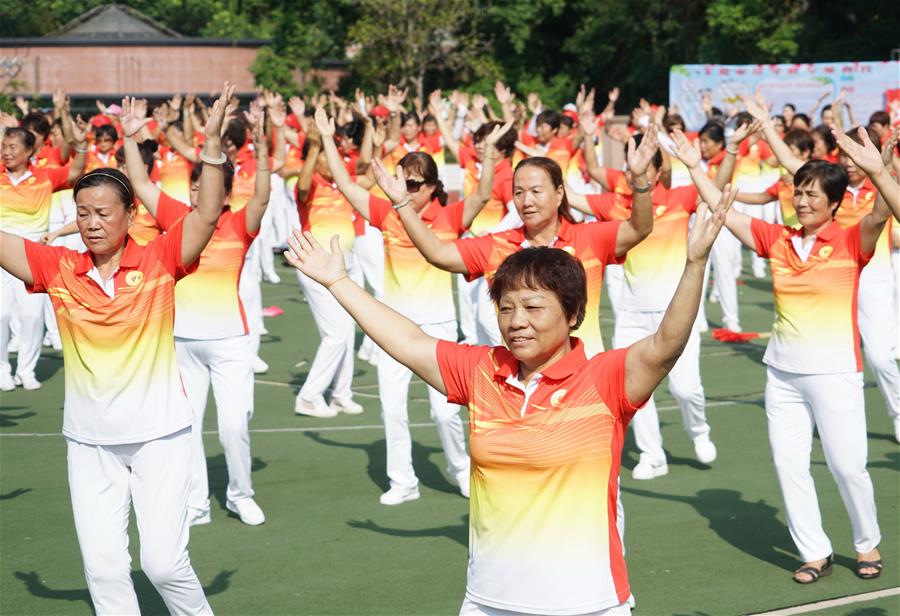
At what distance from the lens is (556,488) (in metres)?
→ 4.45

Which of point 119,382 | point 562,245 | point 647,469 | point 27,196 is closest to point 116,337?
point 119,382

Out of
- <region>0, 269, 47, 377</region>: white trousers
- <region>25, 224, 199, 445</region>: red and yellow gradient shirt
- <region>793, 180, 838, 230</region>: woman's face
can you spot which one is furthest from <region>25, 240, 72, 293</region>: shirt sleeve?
<region>0, 269, 47, 377</region>: white trousers

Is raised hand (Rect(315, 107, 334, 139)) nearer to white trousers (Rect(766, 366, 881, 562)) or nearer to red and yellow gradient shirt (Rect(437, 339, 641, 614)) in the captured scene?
white trousers (Rect(766, 366, 881, 562))

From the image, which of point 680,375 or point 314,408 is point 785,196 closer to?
point 680,375

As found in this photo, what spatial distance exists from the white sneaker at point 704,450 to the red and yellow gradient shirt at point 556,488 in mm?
5948

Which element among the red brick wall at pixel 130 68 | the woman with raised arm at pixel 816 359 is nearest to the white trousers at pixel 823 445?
the woman with raised arm at pixel 816 359

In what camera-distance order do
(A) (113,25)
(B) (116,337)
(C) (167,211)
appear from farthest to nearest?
(A) (113,25) → (C) (167,211) → (B) (116,337)

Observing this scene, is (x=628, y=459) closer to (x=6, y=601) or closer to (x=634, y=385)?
(x=6, y=601)

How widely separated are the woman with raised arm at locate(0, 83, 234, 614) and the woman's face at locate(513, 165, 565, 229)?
5.72 ft

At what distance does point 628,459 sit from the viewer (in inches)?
422

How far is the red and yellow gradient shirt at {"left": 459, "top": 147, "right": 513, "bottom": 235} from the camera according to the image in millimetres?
13367

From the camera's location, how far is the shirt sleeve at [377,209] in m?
9.16

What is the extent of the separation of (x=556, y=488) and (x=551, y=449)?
0.45ft

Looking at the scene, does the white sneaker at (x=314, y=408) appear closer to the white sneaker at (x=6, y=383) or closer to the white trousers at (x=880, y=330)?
the white sneaker at (x=6, y=383)
